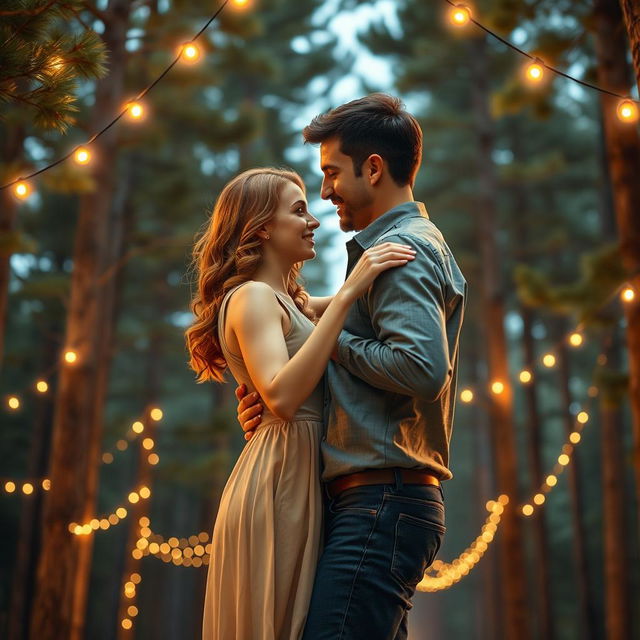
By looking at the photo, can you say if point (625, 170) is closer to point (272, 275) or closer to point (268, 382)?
point (272, 275)

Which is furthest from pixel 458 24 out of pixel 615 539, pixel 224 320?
pixel 615 539

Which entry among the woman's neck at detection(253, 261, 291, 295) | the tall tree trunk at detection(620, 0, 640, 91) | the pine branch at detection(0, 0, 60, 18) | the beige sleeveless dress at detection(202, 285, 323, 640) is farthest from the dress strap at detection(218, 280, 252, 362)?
the tall tree trunk at detection(620, 0, 640, 91)

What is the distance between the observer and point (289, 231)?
281 centimetres

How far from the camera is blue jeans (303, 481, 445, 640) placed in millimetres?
2225

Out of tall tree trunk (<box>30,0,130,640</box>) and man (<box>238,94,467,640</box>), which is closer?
man (<box>238,94,467,640</box>)

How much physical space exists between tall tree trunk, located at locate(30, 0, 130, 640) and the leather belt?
6477mm

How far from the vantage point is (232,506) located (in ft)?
8.23

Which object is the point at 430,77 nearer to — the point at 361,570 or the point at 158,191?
the point at 158,191

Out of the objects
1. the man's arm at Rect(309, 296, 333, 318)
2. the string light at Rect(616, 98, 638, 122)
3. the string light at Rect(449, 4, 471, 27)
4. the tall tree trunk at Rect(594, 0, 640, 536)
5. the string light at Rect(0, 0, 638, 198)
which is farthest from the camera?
the tall tree trunk at Rect(594, 0, 640, 536)

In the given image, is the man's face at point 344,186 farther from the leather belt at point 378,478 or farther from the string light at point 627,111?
the string light at point 627,111

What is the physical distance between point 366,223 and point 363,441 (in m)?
0.72

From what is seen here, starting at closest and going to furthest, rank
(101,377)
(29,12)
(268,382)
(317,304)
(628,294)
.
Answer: (268,382) → (29,12) → (317,304) → (628,294) → (101,377)

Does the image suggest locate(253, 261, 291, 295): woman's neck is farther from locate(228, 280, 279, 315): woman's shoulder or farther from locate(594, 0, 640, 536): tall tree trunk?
locate(594, 0, 640, 536): tall tree trunk

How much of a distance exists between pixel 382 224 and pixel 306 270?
24203mm
